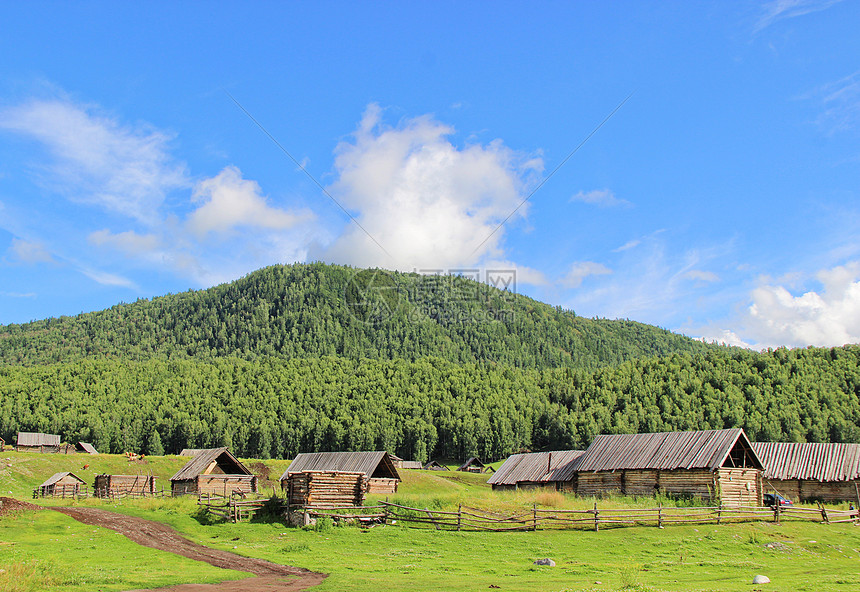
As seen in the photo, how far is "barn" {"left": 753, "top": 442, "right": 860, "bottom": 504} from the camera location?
166 ft

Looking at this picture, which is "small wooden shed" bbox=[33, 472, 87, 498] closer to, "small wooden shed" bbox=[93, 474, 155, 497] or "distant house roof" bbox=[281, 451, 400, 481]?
"small wooden shed" bbox=[93, 474, 155, 497]

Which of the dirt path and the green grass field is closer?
the green grass field

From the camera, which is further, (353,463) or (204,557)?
(353,463)

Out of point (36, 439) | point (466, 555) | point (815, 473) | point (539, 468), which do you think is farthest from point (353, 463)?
point (36, 439)

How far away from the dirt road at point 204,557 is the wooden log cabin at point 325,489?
684 centimetres

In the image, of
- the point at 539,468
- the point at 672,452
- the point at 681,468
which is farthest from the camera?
the point at 539,468

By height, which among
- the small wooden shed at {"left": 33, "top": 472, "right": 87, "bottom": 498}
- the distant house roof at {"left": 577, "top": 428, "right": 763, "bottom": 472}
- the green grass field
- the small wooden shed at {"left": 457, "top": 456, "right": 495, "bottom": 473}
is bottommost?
the small wooden shed at {"left": 457, "top": 456, "right": 495, "bottom": 473}

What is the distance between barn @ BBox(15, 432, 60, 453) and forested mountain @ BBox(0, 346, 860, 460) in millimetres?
13226

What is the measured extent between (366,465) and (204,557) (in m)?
36.7

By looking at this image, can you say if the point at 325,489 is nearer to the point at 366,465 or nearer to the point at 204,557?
the point at 204,557

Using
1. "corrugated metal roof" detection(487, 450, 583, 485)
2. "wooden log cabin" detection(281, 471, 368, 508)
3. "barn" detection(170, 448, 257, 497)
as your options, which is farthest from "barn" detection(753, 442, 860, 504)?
"barn" detection(170, 448, 257, 497)

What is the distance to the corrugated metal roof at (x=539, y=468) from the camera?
181ft

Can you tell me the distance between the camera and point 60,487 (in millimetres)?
66312

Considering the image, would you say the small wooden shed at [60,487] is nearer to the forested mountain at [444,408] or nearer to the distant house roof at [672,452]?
the distant house roof at [672,452]
